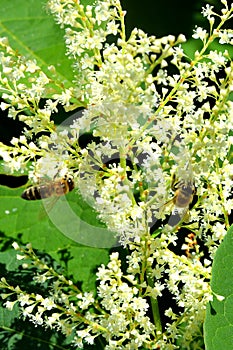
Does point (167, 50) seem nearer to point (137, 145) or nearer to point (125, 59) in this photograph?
point (125, 59)

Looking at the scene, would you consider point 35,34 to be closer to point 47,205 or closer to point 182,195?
point 47,205

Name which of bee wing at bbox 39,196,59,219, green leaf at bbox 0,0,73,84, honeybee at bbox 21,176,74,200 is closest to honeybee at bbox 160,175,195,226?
honeybee at bbox 21,176,74,200

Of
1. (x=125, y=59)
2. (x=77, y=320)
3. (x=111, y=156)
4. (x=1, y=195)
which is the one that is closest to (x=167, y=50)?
(x=125, y=59)

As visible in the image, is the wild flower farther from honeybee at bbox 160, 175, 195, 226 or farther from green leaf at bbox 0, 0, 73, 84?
green leaf at bbox 0, 0, 73, 84

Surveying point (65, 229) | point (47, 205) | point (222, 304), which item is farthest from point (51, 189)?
point (222, 304)

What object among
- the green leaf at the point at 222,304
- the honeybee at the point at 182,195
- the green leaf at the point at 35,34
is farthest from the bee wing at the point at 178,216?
the green leaf at the point at 35,34

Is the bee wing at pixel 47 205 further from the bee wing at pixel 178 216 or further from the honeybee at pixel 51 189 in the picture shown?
the bee wing at pixel 178 216
